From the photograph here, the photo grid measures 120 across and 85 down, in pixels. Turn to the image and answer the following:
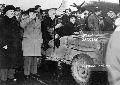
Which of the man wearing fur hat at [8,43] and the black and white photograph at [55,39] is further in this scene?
the man wearing fur hat at [8,43]

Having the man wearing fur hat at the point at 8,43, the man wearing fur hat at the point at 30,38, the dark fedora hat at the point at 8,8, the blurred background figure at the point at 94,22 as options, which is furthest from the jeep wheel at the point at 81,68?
the dark fedora hat at the point at 8,8

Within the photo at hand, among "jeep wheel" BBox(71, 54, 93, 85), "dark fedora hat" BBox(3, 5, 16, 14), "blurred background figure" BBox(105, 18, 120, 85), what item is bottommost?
"jeep wheel" BBox(71, 54, 93, 85)

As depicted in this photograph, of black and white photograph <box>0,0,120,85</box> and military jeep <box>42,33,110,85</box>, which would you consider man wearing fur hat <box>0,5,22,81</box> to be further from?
military jeep <box>42,33,110,85</box>

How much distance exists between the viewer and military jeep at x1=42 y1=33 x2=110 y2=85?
2.80m

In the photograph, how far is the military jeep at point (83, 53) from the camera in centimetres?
280

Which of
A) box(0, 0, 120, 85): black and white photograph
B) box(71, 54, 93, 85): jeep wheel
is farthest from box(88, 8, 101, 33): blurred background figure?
box(71, 54, 93, 85): jeep wheel

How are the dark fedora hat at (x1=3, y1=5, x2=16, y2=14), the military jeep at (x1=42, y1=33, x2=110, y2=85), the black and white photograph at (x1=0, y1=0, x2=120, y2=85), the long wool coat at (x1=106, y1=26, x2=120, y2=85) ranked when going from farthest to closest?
the dark fedora hat at (x1=3, y1=5, x2=16, y2=14) < the black and white photograph at (x1=0, y1=0, x2=120, y2=85) < the military jeep at (x1=42, y1=33, x2=110, y2=85) < the long wool coat at (x1=106, y1=26, x2=120, y2=85)

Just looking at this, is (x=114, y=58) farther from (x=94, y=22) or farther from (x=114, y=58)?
(x=94, y=22)

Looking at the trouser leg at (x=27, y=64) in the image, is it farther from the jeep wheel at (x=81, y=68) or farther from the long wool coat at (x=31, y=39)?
the jeep wheel at (x=81, y=68)

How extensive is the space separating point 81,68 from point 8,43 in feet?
3.45

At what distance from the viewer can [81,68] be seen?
3.12 metres

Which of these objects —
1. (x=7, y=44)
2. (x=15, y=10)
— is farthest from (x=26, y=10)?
(x=7, y=44)

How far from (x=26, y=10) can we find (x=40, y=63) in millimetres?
1036

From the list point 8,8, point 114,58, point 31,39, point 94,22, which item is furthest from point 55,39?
point 114,58
